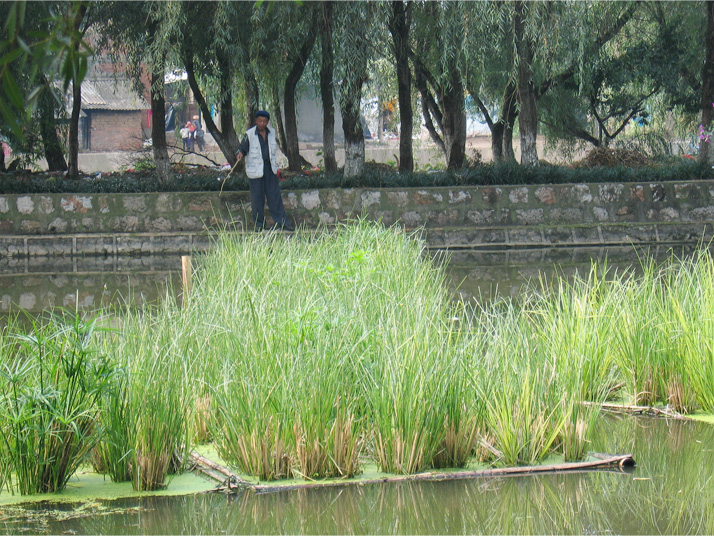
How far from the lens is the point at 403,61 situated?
14523 mm

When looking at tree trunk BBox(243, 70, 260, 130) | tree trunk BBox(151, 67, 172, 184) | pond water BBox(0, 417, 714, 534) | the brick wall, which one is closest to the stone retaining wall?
tree trunk BBox(151, 67, 172, 184)

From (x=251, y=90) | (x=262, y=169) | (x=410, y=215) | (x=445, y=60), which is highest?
(x=445, y=60)

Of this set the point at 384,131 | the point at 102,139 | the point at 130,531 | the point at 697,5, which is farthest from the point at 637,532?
the point at 384,131

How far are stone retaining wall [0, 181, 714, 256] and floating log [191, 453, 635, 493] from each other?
9586mm

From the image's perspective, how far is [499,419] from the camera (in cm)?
384

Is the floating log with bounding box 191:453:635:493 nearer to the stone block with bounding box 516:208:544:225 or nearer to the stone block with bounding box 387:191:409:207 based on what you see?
the stone block with bounding box 387:191:409:207

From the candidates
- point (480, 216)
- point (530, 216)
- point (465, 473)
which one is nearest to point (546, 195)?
point (530, 216)

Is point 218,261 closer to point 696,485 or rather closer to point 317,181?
point 696,485

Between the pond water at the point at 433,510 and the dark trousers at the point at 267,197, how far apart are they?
31.7 ft

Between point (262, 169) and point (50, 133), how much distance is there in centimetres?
499

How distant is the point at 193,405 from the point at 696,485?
225 centimetres

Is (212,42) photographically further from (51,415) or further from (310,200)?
(51,415)

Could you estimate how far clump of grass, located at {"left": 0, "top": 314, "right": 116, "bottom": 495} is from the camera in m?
3.46

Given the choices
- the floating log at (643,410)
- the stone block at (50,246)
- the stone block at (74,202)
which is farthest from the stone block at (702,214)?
the floating log at (643,410)
